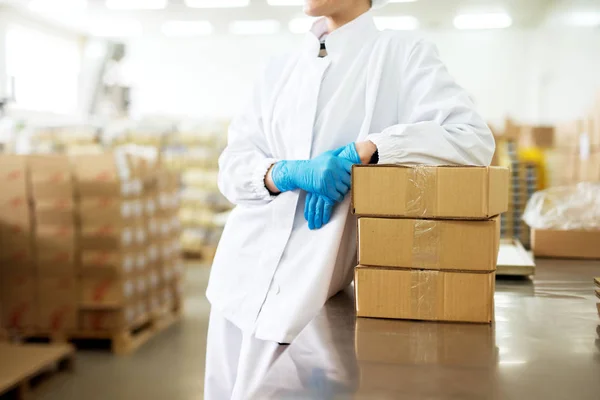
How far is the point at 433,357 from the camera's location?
0.98 meters

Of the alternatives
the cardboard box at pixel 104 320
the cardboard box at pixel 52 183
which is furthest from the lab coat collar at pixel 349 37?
the cardboard box at pixel 104 320

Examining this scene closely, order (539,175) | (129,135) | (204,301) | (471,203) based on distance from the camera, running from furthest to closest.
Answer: (129,135), (204,301), (539,175), (471,203)

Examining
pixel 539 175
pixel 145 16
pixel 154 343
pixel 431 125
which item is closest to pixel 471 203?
pixel 431 125

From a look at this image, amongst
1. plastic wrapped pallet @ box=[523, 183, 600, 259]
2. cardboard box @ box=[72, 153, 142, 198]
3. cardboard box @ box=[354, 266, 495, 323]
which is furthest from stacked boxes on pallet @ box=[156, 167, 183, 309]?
cardboard box @ box=[354, 266, 495, 323]

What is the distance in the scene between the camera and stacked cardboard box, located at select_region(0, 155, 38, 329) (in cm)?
404

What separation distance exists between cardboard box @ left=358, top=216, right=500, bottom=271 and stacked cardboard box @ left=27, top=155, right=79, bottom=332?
3.33 metres

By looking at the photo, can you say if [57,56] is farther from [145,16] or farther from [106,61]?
[145,16]

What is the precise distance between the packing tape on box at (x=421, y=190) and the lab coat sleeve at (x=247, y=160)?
0.52m

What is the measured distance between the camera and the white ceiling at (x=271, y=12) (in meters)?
8.41

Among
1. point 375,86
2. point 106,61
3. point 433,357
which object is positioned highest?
point 106,61

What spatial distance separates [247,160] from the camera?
1662mm

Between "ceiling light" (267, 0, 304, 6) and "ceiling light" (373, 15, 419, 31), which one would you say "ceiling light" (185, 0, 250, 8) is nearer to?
"ceiling light" (267, 0, 304, 6)

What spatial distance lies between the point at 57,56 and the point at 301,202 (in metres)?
9.60

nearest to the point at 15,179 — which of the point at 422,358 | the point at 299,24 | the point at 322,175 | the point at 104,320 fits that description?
the point at 104,320
